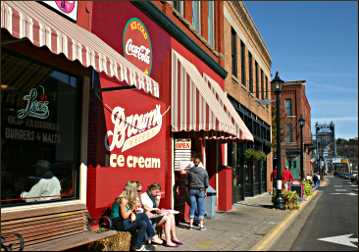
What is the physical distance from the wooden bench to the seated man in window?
303mm

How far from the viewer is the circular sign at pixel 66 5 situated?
6501 mm

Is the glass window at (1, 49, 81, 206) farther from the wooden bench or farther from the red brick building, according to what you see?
the red brick building

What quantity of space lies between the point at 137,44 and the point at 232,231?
4.76m

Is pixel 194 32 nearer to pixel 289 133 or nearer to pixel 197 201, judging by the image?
pixel 197 201

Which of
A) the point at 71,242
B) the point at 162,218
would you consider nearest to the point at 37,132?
the point at 71,242

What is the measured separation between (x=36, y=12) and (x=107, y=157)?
10.1 ft

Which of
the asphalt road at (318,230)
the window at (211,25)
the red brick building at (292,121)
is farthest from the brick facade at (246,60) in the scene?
the red brick building at (292,121)

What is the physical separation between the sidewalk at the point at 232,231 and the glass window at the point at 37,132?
232cm

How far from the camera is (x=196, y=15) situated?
13383mm

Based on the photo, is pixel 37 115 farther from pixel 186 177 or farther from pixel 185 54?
pixel 185 54

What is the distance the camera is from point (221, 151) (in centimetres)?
1411

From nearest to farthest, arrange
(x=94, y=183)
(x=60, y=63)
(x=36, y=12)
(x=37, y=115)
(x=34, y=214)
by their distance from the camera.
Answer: (x=36, y=12) < (x=34, y=214) < (x=37, y=115) < (x=60, y=63) < (x=94, y=183)

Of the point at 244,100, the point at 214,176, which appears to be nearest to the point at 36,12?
the point at 214,176

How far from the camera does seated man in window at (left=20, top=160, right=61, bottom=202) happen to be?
600 centimetres
